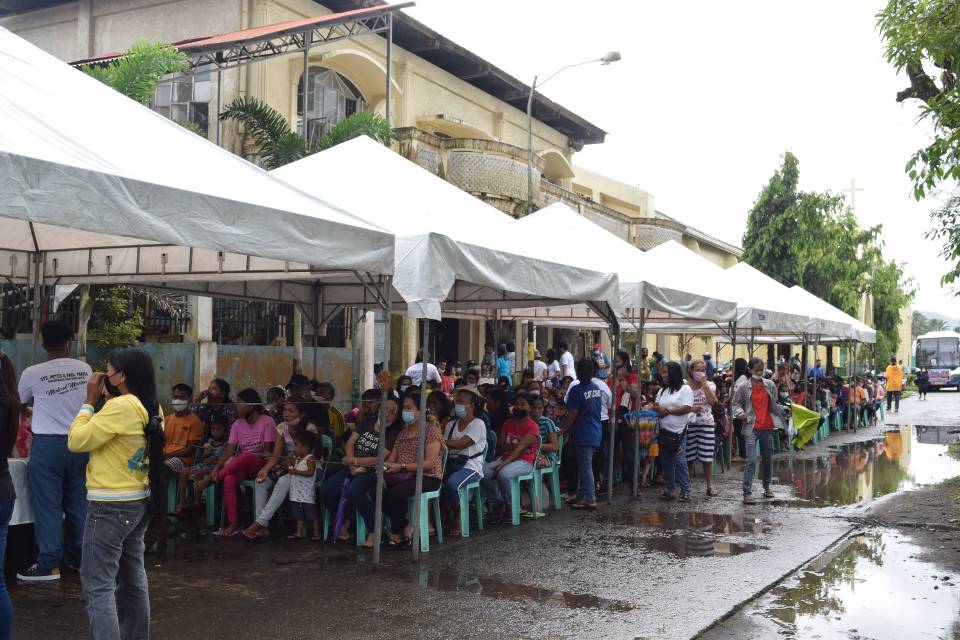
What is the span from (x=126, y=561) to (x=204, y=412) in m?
5.37

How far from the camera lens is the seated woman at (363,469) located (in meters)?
8.13

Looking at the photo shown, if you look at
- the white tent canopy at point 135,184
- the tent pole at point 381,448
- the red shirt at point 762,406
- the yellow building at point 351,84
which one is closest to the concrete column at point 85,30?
the yellow building at point 351,84

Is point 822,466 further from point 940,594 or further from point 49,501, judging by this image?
point 49,501

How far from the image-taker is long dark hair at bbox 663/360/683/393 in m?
11.1

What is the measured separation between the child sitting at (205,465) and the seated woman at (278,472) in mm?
648

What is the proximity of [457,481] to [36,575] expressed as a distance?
3562 mm

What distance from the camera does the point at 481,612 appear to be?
21.0ft

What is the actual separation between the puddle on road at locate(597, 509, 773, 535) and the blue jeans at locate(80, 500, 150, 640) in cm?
603

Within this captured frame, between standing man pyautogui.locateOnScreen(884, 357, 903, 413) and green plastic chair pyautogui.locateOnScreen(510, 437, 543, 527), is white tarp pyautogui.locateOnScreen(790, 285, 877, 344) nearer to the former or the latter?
standing man pyautogui.locateOnScreen(884, 357, 903, 413)

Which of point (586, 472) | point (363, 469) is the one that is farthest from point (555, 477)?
point (363, 469)

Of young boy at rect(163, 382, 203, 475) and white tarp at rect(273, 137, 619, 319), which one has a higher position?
white tarp at rect(273, 137, 619, 319)

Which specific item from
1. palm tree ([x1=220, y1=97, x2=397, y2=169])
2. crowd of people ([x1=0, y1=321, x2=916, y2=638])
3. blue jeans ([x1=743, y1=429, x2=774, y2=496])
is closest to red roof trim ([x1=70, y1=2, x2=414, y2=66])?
palm tree ([x1=220, y1=97, x2=397, y2=169])

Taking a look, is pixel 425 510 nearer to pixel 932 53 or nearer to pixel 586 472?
pixel 586 472

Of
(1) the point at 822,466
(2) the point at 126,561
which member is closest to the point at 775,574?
(2) the point at 126,561
